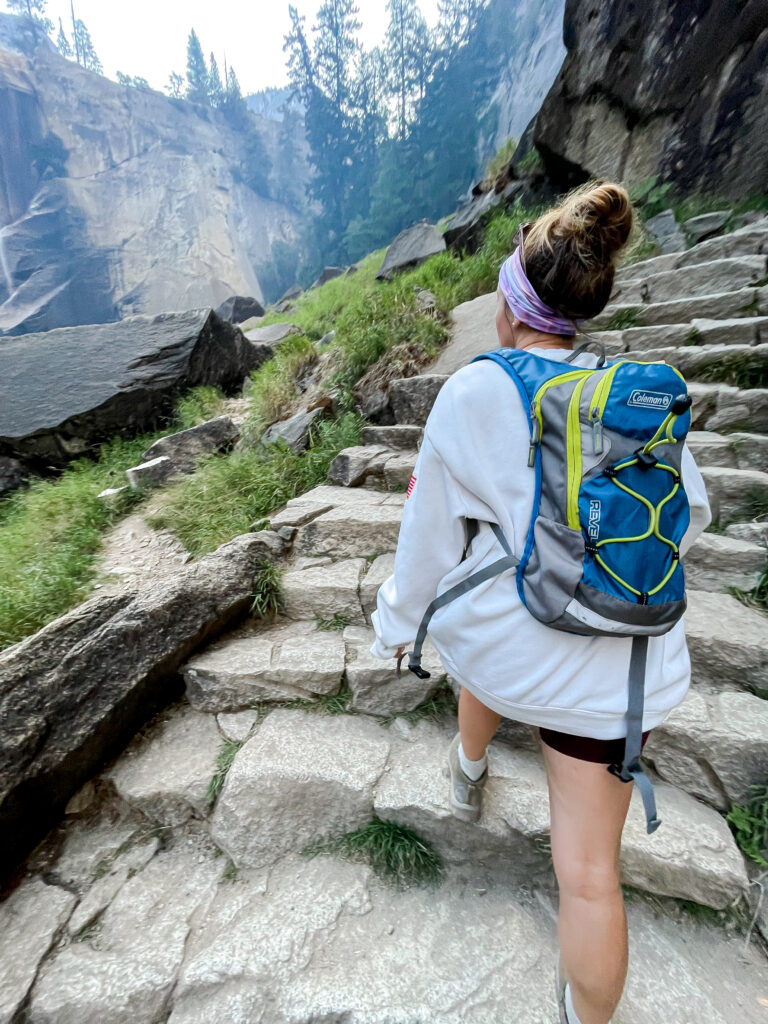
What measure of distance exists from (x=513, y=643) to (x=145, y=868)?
1.63m

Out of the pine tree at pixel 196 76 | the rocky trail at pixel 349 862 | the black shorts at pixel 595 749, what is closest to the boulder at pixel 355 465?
the rocky trail at pixel 349 862

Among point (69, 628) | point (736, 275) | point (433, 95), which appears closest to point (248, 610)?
point (69, 628)

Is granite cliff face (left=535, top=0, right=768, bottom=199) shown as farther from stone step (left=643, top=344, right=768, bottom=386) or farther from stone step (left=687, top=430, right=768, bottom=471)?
stone step (left=687, top=430, right=768, bottom=471)

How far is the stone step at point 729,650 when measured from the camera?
160cm

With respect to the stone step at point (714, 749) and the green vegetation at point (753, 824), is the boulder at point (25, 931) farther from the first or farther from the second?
the green vegetation at point (753, 824)

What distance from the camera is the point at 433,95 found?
1605 cm

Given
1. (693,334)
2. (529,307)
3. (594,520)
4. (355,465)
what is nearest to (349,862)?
(594,520)

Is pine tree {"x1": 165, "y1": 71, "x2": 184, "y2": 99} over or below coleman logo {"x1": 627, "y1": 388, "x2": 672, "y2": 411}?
over

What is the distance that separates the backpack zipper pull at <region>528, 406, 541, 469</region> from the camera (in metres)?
0.74

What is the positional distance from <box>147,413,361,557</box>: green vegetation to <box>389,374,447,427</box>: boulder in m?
0.35

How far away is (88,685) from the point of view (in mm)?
1695

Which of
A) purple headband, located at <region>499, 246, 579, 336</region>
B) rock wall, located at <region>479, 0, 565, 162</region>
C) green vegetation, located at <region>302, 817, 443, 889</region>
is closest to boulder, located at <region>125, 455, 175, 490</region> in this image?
green vegetation, located at <region>302, 817, 443, 889</region>

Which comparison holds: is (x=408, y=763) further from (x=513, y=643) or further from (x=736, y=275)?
(x=736, y=275)

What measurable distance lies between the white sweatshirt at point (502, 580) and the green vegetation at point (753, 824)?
3.11 ft
